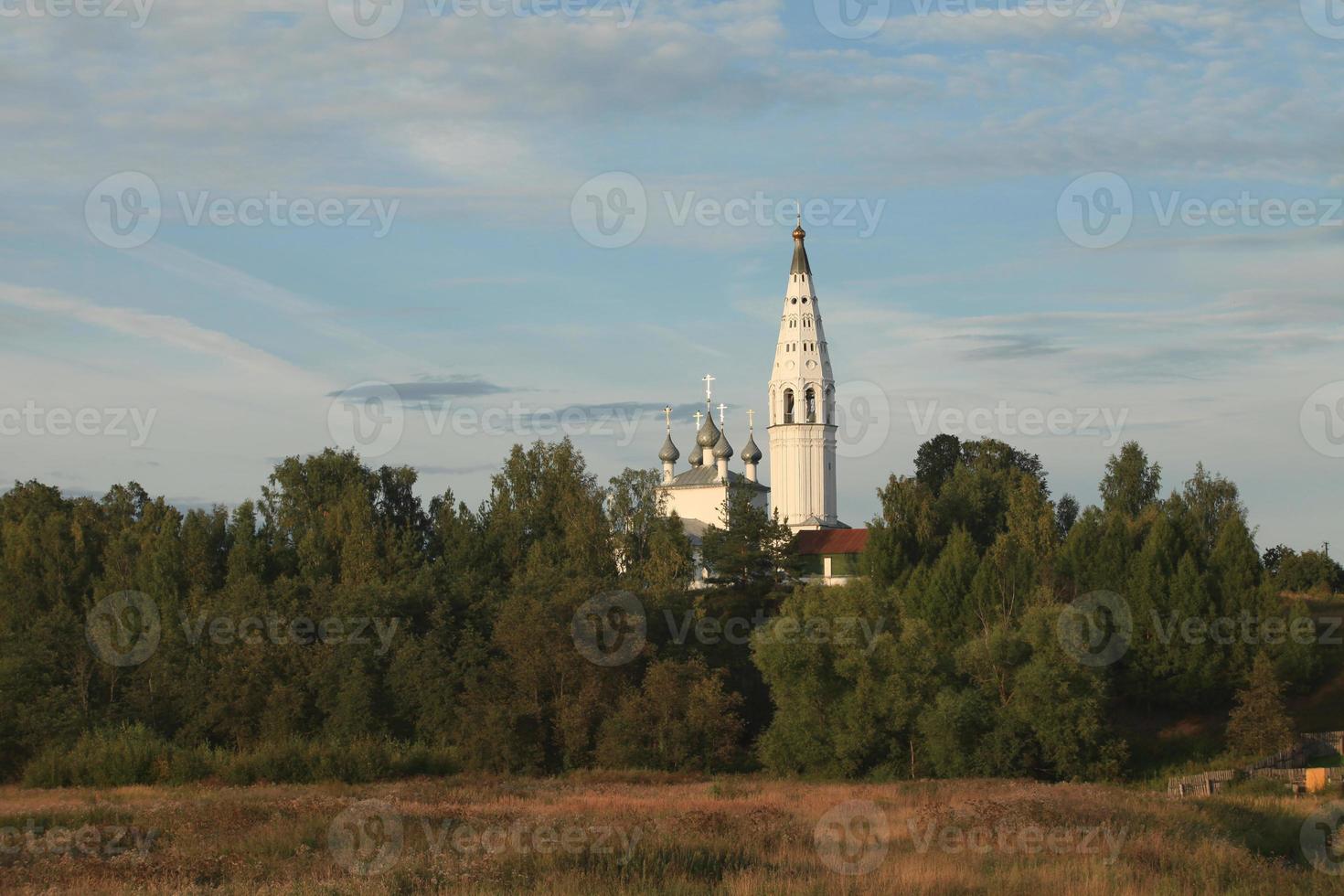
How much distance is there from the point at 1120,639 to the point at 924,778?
1371 cm

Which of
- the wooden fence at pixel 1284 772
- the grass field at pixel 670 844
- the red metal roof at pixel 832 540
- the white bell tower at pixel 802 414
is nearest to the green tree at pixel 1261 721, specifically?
the wooden fence at pixel 1284 772

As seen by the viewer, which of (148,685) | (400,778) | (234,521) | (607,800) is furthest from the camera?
(234,521)

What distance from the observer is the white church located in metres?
96.4

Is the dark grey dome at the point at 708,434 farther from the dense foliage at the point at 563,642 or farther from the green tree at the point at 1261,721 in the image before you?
the green tree at the point at 1261,721

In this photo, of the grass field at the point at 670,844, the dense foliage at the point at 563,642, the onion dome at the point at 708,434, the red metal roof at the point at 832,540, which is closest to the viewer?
the grass field at the point at 670,844

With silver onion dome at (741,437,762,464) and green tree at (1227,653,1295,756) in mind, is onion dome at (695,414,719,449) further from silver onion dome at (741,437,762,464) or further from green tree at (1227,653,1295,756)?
green tree at (1227,653,1295,756)

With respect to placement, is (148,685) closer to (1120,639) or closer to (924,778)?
(924,778)

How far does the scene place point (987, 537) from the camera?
266 feet

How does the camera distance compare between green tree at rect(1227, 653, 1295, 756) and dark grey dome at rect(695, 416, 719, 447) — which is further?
dark grey dome at rect(695, 416, 719, 447)

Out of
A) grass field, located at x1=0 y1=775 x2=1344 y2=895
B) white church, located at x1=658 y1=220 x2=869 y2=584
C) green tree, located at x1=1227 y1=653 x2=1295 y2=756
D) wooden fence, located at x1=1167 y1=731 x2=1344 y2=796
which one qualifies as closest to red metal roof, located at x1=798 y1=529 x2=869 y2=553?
white church, located at x1=658 y1=220 x2=869 y2=584

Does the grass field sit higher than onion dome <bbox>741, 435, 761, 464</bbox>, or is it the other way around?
onion dome <bbox>741, 435, 761, 464</bbox>

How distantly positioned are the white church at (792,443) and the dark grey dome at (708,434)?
0.06m

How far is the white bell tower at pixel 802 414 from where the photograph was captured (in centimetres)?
9812

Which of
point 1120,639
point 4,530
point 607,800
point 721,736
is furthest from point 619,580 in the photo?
point 4,530
